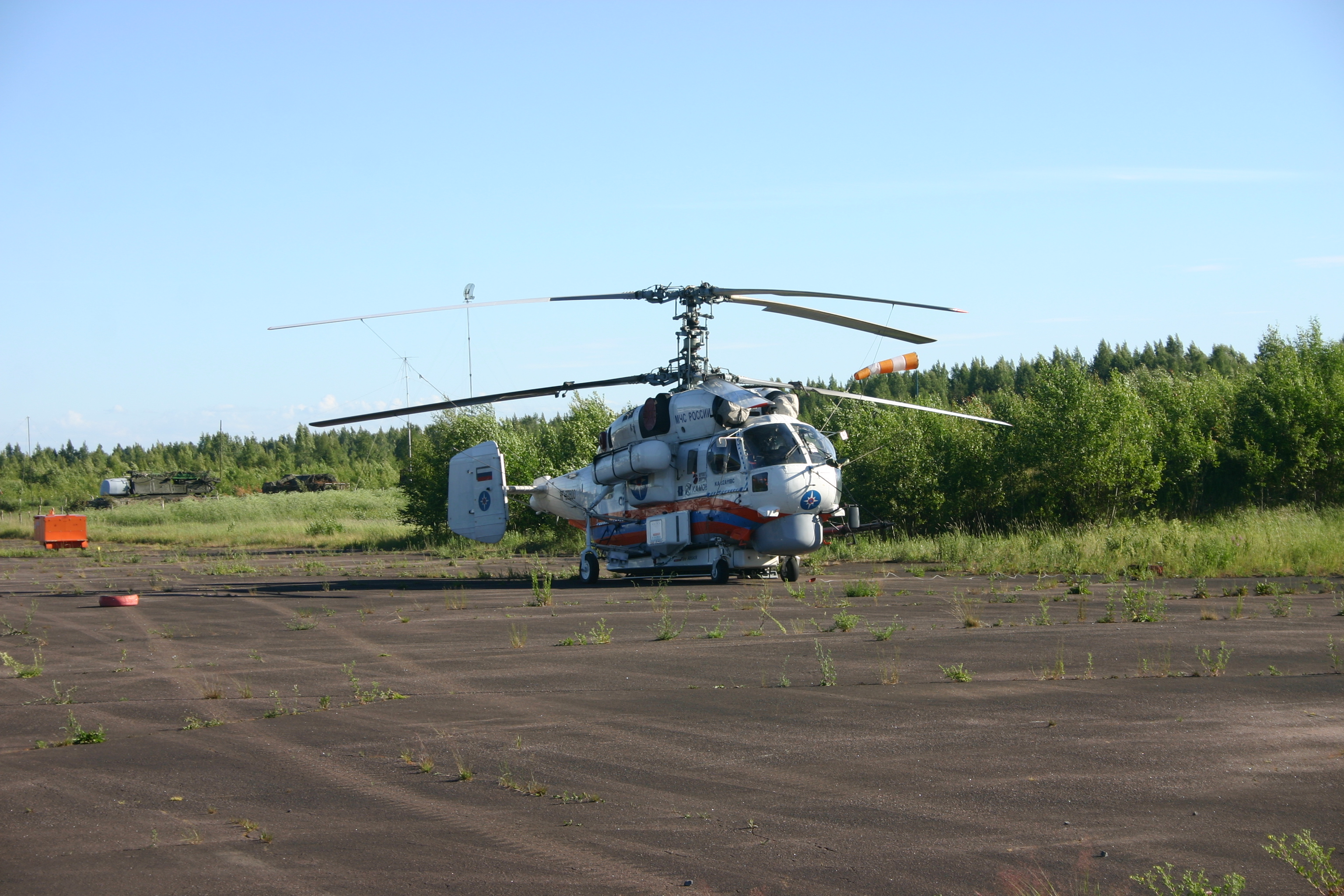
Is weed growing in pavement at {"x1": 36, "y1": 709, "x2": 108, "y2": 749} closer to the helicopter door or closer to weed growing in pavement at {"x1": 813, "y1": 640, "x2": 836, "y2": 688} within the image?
weed growing in pavement at {"x1": 813, "y1": 640, "x2": 836, "y2": 688}

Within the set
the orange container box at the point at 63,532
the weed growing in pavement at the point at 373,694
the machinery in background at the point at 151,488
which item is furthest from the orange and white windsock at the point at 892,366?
the machinery in background at the point at 151,488

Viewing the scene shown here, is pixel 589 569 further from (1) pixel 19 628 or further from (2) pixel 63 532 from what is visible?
(2) pixel 63 532

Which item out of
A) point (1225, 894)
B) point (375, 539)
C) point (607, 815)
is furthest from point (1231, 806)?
point (375, 539)

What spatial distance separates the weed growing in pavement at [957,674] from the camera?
32.1ft

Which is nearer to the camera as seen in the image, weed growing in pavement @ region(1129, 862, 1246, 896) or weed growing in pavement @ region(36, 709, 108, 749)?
weed growing in pavement @ region(1129, 862, 1246, 896)

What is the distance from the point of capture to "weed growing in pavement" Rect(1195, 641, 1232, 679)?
9.62 metres

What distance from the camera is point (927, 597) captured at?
57.8 ft

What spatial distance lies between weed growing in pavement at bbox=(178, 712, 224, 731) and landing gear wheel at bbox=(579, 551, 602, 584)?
14926 mm

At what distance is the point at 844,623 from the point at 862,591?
476 centimetres

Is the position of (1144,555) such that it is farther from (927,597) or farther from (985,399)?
(985,399)

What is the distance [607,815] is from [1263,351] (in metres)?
41.5

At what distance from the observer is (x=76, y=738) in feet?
27.3

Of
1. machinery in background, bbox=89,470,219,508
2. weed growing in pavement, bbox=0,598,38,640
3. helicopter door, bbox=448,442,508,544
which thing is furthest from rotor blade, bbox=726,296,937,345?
machinery in background, bbox=89,470,219,508

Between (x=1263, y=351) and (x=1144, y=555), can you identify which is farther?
(x=1263, y=351)
